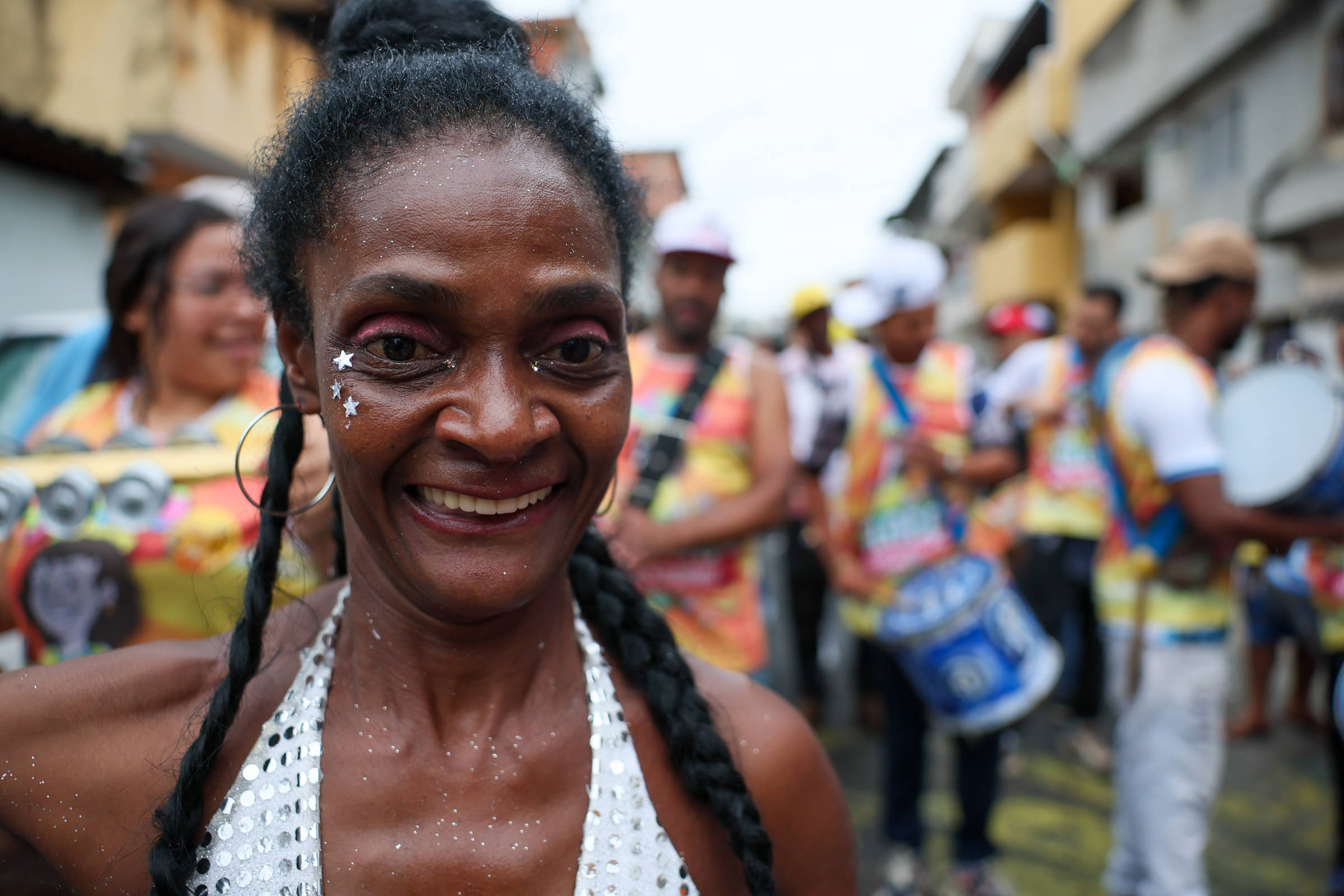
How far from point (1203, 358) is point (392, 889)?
10.3 ft

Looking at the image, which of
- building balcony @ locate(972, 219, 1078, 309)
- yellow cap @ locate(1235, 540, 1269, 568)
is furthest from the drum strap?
building balcony @ locate(972, 219, 1078, 309)

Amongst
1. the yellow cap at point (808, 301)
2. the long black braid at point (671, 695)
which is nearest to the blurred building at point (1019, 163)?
the yellow cap at point (808, 301)

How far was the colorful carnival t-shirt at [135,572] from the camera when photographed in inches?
69.6

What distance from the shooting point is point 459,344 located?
1.07 meters

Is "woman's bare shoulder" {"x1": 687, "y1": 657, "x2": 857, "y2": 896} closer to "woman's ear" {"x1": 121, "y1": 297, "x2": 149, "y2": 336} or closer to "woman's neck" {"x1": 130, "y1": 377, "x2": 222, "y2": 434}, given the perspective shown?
"woman's neck" {"x1": 130, "y1": 377, "x2": 222, "y2": 434}

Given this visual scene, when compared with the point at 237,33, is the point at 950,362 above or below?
below

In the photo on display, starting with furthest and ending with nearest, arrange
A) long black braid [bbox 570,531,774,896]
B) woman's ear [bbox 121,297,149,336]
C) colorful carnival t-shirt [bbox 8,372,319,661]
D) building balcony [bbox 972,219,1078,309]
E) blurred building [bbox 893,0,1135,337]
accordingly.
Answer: building balcony [bbox 972,219,1078,309] < blurred building [bbox 893,0,1135,337] < woman's ear [bbox 121,297,149,336] < colorful carnival t-shirt [bbox 8,372,319,661] < long black braid [bbox 570,531,774,896]

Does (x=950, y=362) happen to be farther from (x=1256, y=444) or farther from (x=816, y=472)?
→ (x=1256, y=444)

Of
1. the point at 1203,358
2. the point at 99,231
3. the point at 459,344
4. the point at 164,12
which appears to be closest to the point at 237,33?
the point at 164,12

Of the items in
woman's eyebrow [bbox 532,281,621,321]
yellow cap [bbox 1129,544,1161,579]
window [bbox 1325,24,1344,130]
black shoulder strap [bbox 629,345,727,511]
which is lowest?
yellow cap [bbox 1129,544,1161,579]

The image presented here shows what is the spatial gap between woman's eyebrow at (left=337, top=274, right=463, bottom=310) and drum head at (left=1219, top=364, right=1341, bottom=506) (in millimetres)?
2609

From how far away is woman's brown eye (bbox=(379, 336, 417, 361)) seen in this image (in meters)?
1.07

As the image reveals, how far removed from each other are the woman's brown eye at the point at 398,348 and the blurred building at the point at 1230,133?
8944 mm

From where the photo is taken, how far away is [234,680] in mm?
1137
